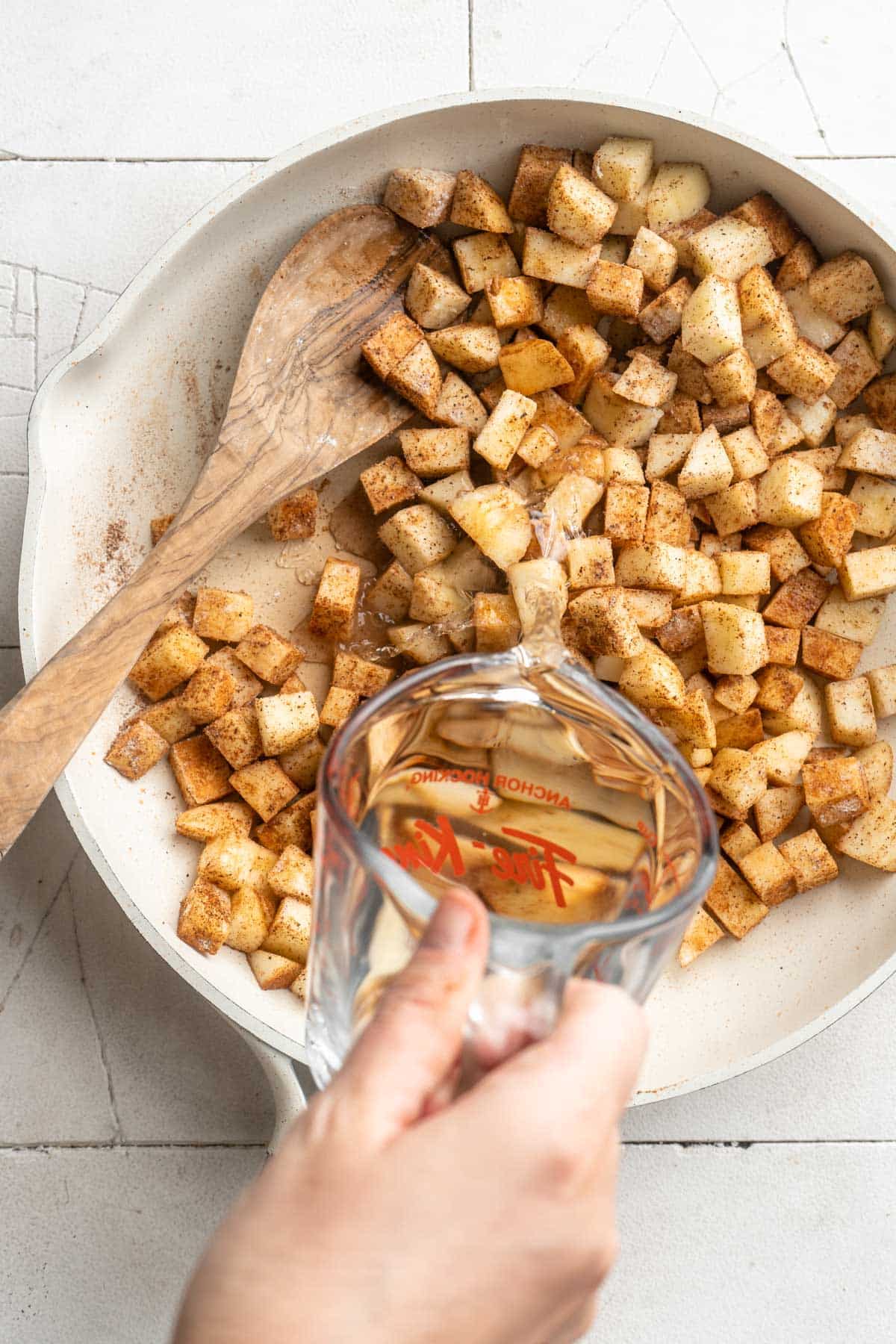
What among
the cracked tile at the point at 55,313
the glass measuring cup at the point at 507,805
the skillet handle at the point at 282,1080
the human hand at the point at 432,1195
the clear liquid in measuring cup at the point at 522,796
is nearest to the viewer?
the human hand at the point at 432,1195

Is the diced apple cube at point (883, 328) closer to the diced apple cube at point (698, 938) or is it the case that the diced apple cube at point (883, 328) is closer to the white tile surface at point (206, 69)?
the white tile surface at point (206, 69)

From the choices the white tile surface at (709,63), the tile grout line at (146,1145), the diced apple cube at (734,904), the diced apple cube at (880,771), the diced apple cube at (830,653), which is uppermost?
the white tile surface at (709,63)

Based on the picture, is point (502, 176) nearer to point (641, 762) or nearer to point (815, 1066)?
point (641, 762)

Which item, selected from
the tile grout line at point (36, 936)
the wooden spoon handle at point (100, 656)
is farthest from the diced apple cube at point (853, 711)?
the tile grout line at point (36, 936)

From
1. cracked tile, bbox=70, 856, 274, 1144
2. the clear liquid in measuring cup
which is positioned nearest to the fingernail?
the clear liquid in measuring cup

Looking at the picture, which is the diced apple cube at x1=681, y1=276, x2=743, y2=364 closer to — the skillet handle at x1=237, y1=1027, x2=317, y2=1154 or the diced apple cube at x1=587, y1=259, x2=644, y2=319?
the diced apple cube at x1=587, y1=259, x2=644, y2=319

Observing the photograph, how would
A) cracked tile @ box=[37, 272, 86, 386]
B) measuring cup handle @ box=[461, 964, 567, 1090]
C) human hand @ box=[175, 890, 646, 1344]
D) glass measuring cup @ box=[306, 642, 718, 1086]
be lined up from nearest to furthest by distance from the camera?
human hand @ box=[175, 890, 646, 1344] → measuring cup handle @ box=[461, 964, 567, 1090] → glass measuring cup @ box=[306, 642, 718, 1086] → cracked tile @ box=[37, 272, 86, 386]

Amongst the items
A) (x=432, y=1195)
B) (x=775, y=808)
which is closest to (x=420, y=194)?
(x=775, y=808)

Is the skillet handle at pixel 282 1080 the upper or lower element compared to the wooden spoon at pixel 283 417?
lower
